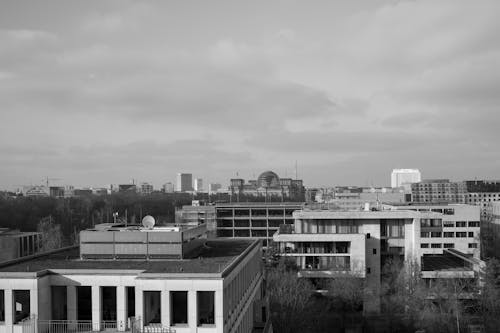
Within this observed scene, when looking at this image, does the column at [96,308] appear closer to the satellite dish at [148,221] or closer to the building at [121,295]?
the building at [121,295]

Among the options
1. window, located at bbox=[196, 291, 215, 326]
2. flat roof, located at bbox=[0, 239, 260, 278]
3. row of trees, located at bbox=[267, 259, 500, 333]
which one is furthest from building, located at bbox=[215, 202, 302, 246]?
window, located at bbox=[196, 291, 215, 326]

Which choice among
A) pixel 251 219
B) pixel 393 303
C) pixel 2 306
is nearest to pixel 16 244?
pixel 251 219

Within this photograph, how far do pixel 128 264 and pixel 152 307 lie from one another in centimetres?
397

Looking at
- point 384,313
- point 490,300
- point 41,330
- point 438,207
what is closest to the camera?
point 41,330

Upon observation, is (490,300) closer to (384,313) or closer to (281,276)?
(384,313)

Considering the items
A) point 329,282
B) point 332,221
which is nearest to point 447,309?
point 329,282

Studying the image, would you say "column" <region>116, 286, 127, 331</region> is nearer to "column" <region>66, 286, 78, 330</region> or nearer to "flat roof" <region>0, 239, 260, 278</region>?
"flat roof" <region>0, 239, 260, 278</region>

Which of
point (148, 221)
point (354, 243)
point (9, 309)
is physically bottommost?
point (354, 243)

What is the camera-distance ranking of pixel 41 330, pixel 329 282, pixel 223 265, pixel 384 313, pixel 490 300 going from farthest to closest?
pixel 329 282 < pixel 384 313 < pixel 490 300 < pixel 223 265 < pixel 41 330

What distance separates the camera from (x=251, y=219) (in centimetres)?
13475

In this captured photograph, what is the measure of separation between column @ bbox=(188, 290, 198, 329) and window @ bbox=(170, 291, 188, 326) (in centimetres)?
108

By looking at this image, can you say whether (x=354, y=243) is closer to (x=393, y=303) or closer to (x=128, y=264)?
(x=393, y=303)

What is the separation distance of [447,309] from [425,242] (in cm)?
2826

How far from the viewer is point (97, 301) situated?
→ 1153 inches
